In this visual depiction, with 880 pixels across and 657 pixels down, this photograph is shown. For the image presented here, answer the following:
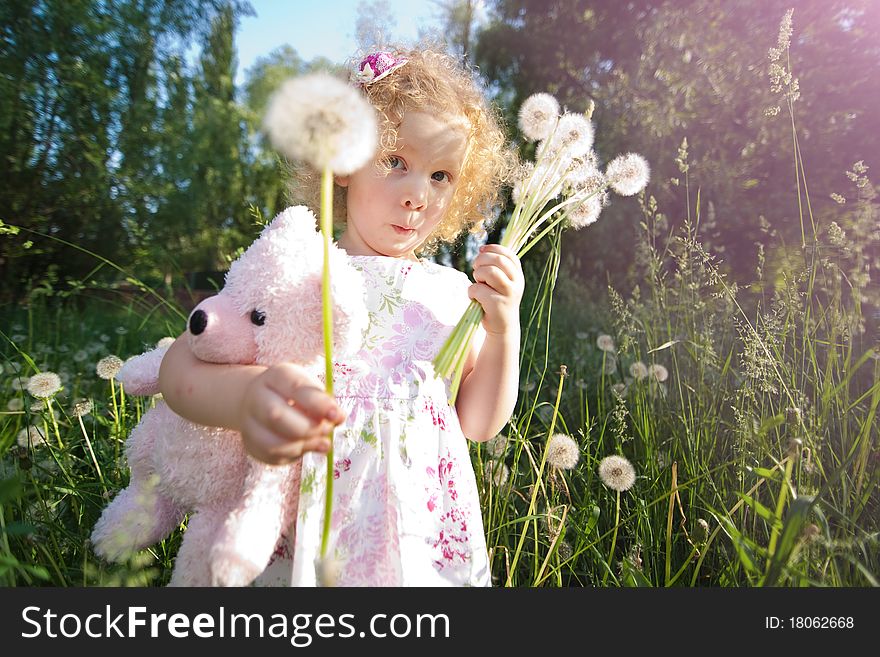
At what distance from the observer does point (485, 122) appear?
1487mm

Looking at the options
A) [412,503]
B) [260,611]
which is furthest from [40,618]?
[412,503]

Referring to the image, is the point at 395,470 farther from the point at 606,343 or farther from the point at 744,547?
the point at 606,343

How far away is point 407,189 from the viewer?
118 cm

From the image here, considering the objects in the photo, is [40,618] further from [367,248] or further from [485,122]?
[485,122]

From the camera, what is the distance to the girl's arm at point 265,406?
68 centimetres

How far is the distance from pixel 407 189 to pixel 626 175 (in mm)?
471

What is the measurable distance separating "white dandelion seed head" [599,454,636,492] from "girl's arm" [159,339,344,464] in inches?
31.5

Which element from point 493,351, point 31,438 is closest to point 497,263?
point 493,351

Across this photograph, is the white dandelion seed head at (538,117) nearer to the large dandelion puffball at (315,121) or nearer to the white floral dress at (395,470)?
the white floral dress at (395,470)

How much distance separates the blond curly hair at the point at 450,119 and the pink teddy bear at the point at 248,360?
1.20 ft

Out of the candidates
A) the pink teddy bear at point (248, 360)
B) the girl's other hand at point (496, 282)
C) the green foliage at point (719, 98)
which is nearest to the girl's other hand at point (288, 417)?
the pink teddy bear at point (248, 360)

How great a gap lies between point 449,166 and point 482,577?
29.7 inches

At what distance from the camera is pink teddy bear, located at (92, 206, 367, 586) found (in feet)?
2.81

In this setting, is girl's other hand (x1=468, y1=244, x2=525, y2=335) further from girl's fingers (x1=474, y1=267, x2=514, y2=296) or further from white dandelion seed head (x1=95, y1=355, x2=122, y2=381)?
white dandelion seed head (x1=95, y1=355, x2=122, y2=381)
